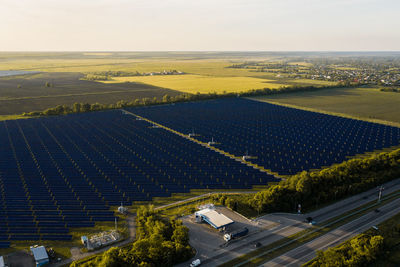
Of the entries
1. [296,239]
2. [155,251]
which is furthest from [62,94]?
[296,239]

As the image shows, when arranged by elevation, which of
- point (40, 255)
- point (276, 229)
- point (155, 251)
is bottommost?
point (276, 229)

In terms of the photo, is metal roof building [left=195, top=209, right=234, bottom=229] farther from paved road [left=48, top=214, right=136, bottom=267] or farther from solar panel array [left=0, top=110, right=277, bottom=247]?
solar panel array [left=0, top=110, right=277, bottom=247]

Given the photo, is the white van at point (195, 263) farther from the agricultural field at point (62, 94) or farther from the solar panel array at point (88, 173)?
the agricultural field at point (62, 94)

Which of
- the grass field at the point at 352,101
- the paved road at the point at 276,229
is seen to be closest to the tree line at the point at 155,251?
the paved road at the point at 276,229

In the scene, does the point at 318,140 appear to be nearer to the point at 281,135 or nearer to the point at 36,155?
the point at 281,135

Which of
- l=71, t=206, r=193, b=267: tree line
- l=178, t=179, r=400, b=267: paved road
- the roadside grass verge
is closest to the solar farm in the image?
l=71, t=206, r=193, b=267: tree line

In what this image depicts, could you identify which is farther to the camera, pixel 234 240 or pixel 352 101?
pixel 352 101

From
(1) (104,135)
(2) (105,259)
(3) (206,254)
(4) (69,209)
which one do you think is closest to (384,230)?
(3) (206,254)

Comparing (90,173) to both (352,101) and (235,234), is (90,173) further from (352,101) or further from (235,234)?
(352,101)
